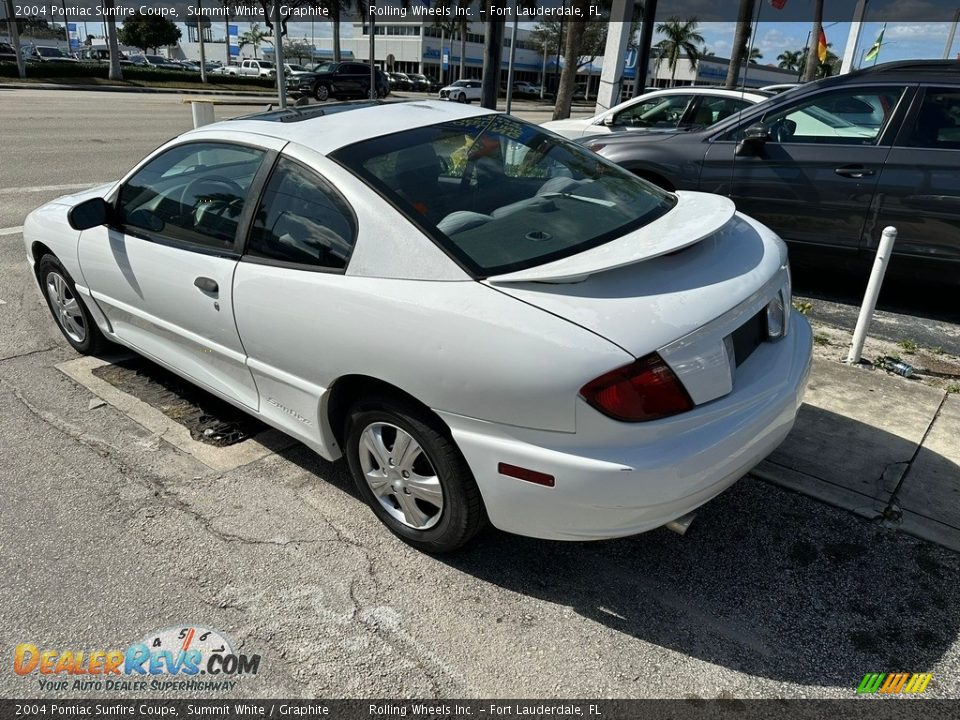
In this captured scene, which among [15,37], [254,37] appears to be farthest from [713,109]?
[254,37]

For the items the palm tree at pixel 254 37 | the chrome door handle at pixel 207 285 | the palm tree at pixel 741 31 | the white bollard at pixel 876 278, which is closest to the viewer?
the chrome door handle at pixel 207 285

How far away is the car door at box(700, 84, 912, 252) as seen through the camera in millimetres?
5215

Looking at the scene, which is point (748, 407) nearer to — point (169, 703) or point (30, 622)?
point (169, 703)

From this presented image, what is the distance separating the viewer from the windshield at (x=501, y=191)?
8.55ft

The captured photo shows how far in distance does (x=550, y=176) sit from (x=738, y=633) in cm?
200

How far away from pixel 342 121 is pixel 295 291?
2.85 ft

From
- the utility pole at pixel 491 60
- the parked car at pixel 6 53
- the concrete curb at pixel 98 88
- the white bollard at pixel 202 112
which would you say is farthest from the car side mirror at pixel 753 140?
the parked car at pixel 6 53

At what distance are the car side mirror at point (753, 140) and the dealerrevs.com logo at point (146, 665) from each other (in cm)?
500

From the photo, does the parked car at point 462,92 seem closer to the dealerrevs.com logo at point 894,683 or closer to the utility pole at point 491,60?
the utility pole at point 491,60

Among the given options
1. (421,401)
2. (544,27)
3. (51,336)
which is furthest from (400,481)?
(544,27)

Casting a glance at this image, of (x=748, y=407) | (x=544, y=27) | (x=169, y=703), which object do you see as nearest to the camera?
(x=169, y=703)

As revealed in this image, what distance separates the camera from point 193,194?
11.4 ft

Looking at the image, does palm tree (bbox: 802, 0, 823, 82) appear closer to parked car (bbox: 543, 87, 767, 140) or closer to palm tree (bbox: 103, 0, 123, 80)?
parked car (bbox: 543, 87, 767, 140)

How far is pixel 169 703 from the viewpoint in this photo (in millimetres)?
2246
